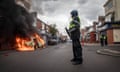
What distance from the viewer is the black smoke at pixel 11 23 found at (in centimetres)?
2331

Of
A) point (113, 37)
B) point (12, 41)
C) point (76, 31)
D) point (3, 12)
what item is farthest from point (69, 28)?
point (113, 37)

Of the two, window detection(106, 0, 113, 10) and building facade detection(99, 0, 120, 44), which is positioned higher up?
window detection(106, 0, 113, 10)

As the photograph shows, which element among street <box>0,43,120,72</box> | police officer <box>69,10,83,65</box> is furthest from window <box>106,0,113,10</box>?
police officer <box>69,10,83,65</box>

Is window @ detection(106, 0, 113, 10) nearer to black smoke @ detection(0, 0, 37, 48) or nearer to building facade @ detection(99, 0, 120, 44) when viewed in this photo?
building facade @ detection(99, 0, 120, 44)

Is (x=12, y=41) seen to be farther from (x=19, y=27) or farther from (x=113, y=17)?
(x=113, y=17)

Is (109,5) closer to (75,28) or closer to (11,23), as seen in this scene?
(11,23)

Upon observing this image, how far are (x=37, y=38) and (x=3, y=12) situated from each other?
1034 centimetres

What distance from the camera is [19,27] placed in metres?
26.7

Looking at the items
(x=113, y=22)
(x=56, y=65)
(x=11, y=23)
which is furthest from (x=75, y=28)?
(x=113, y=22)

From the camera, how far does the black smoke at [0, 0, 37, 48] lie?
23.3 meters

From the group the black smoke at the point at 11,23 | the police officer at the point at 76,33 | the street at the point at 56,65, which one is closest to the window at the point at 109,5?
the black smoke at the point at 11,23

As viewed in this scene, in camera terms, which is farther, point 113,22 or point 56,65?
point 113,22

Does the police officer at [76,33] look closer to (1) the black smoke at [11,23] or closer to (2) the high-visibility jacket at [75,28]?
(2) the high-visibility jacket at [75,28]

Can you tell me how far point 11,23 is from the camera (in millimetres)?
25078
